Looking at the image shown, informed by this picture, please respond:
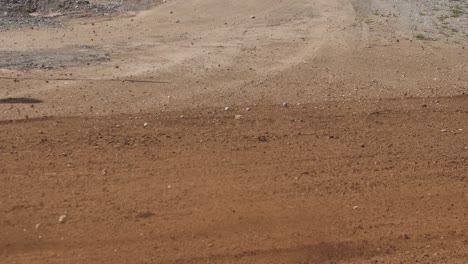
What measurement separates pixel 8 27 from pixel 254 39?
15.1 feet


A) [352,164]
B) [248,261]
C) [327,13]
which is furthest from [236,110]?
[327,13]

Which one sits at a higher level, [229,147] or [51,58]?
[51,58]

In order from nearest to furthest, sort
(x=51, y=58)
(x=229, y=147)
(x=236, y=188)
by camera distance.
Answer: (x=236, y=188) → (x=229, y=147) → (x=51, y=58)

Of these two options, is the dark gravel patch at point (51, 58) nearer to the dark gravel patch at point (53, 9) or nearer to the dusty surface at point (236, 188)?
the dark gravel patch at point (53, 9)

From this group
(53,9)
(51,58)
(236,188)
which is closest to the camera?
(236,188)

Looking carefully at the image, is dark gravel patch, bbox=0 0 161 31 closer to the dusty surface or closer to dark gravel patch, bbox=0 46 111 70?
dark gravel patch, bbox=0 46 111 70

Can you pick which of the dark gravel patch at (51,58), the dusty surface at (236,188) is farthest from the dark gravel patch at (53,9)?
the dusty surface at (236,188)

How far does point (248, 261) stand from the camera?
6.27 meters

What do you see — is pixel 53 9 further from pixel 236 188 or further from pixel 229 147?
pixel 236 188

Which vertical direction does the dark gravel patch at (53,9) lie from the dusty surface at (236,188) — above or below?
above

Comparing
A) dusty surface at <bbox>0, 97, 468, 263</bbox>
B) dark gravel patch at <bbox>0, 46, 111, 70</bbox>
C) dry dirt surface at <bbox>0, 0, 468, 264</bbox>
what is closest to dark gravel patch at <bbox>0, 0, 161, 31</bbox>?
dry dirt surface at <bbox>0, 0, 468, 264</bbox>

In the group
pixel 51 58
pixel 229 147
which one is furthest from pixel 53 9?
pixel 229 147

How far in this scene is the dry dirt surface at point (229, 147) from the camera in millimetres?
6582

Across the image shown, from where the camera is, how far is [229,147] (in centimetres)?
837
